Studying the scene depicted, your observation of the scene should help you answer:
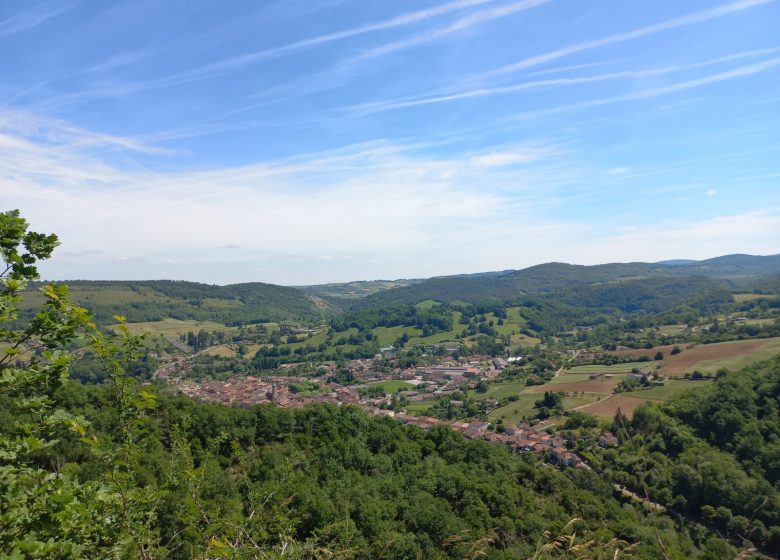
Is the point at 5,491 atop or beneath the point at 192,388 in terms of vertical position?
atop

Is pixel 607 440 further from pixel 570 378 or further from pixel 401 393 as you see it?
pixel 401 393

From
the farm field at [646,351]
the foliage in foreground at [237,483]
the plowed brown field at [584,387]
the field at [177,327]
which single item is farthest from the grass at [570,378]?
the field at [177,327]

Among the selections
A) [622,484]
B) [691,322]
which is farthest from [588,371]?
[691,322]

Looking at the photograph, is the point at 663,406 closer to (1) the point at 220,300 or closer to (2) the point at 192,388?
(2) the point at 192,388

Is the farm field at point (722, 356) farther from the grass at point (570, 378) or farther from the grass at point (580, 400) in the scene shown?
the grass at point (580, 400)

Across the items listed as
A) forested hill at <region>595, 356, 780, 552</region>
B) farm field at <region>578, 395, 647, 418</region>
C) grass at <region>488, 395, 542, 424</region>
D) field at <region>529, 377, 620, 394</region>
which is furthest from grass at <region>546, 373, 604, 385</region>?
forested hill at <region>595, 356, 780, 552</region>

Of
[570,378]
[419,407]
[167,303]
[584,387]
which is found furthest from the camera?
[167,303]

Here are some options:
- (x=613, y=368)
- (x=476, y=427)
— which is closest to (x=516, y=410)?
(x=476, y=427)
